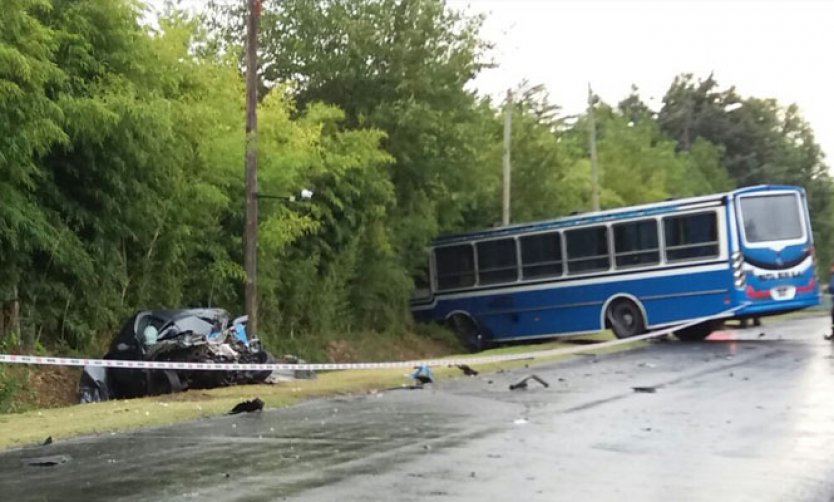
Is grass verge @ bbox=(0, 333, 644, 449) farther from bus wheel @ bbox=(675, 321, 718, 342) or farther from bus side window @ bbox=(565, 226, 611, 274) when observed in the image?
bus wheel @ bbox=(675, 321, 718, 342)

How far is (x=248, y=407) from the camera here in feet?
42.6

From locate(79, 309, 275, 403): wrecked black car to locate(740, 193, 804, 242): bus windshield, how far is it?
40.1 ft

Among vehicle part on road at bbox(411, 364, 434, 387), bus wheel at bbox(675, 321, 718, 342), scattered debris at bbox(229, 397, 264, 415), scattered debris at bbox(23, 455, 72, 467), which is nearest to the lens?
scattered debris at bbox(23, 455, 72, 467)

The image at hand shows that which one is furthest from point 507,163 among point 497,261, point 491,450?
point 491,450

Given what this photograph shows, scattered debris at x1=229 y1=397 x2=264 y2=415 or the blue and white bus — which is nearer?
scattered debris at x1=229 y1=397 x2=264 y2=415

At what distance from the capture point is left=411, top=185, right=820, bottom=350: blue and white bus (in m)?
22.7

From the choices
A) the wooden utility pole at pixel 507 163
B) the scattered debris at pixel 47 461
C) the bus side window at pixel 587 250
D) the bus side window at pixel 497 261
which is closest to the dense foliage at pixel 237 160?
the wooden utility pole at pixel 507 163

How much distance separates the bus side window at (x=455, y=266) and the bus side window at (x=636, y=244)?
16.7 feet

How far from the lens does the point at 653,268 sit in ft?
79.8

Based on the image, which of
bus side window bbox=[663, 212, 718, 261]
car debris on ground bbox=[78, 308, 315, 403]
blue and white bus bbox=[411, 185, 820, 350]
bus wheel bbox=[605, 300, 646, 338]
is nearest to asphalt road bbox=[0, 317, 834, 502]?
car debris on ground bbox=[78, 308, 315, 403]

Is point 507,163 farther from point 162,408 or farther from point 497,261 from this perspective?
point 162,408

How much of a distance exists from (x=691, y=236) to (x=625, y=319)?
287 centimetres

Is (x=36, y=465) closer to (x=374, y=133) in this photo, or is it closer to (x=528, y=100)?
(x=374, y=133)

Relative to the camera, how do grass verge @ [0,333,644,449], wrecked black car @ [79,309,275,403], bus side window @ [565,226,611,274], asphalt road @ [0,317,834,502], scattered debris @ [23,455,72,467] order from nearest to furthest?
asphalt road @ [0,317,834,502]
scattered debris @ [23,455,72,467]
grass verge @ [0,333,644,449]
wrecked black car @ [79,309,275,403]
bus side window @ [565,226,611,274]
